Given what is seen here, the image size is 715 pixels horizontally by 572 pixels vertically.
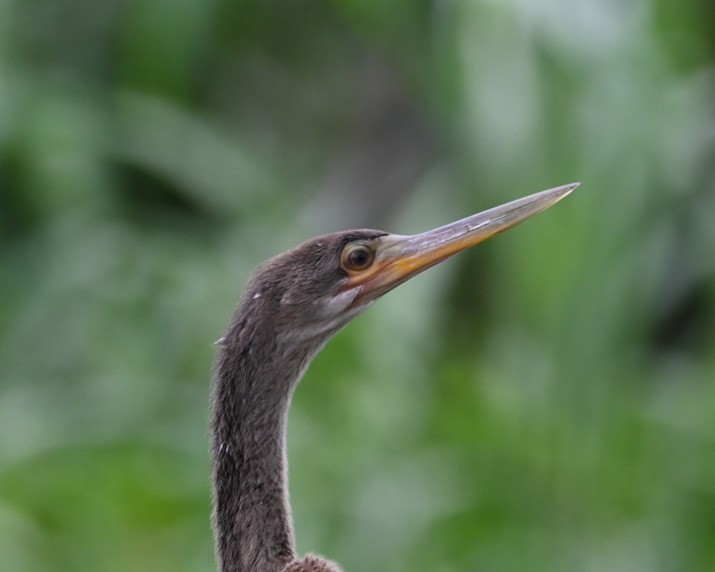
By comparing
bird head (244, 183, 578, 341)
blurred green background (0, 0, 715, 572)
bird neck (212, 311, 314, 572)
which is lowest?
bird neck (212, 311, 314, 572)

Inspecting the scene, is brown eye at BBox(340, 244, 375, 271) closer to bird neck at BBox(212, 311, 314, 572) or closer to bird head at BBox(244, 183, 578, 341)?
bird head at BBox(244, 183, 578, 341)

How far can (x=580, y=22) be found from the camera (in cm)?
463

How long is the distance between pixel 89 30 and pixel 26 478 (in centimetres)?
230

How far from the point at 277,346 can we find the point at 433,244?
340 millimetres

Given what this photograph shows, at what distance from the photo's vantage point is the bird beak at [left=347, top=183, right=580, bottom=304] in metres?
2.62

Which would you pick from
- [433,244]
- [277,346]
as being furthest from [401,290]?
[277,346]

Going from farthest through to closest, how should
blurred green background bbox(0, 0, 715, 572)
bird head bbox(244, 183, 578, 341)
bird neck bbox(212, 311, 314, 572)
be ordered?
blurred green background bbox(0, 0, 715, 572) → bird head bbox(244, 183, 578, 341) → bird neck bbox(212, 311, 314, 572)

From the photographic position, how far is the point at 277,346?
8.25 ft

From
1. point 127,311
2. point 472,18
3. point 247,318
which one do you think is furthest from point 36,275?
point 247,318

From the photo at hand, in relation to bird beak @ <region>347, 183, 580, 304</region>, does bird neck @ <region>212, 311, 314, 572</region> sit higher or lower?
lower

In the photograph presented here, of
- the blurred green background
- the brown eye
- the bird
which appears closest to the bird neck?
the bird

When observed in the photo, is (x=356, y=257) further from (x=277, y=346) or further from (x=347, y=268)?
(x=277, y=346)

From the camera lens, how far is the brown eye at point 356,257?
8.51ft

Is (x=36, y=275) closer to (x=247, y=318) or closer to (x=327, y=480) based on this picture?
(x=327, y=480)
